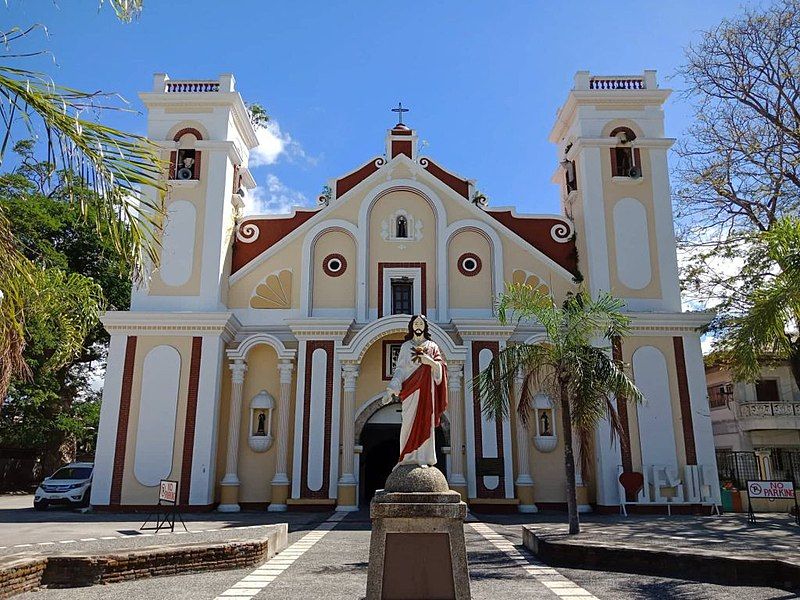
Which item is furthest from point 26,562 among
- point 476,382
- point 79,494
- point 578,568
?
point 79,494

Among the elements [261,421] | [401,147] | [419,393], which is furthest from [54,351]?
[419,393]

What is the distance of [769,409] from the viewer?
28906 mm

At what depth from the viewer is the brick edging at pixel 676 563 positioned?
8.49m

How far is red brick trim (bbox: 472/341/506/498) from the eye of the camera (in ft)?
62.7

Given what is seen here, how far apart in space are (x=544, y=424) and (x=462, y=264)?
18.8 ft

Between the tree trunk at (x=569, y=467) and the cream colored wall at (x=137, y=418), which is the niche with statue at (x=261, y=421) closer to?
the cream colored wall at (x=137, y=418)

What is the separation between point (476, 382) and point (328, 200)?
10648mm

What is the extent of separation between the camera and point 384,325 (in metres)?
19.7

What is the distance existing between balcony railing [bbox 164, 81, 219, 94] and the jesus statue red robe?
57.0 ft

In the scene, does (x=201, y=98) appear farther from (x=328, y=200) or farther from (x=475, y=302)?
(x=475, y=302)

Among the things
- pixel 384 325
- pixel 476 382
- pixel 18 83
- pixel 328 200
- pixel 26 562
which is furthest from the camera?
pixel 328 200

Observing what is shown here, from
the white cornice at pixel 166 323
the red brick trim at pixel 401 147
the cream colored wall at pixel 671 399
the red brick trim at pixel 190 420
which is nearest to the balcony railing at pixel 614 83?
the red brick trim at pixel 401 147

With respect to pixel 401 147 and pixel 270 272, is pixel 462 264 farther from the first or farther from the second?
pixel 270 272

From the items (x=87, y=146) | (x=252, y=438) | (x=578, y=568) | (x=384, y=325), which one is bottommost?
(x=578, y=568)
